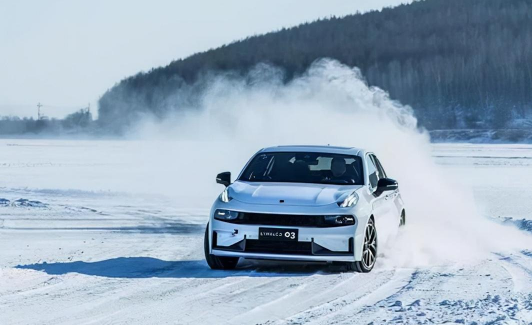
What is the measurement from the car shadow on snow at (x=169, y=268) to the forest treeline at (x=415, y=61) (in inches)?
5605

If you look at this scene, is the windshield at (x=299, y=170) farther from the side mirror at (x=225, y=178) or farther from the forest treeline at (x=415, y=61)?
the forest treeline at (x=415, y=61)

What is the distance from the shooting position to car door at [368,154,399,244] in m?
10.9

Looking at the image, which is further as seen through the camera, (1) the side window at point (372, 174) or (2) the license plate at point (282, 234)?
(1) the side window at point (372, 174)

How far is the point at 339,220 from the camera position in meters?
9.84

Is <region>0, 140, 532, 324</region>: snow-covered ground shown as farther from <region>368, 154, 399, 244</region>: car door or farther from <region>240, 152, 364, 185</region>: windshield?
<region>240, 152, 364, 185</region>: windshield

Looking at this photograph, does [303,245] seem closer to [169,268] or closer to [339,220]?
[339,220]

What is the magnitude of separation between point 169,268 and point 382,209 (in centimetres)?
261

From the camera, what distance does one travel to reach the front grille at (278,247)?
9.74 m

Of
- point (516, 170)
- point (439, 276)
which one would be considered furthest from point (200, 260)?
point (516, 170)

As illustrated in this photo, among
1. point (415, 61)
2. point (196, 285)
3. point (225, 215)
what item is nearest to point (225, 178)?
point (225, 215)

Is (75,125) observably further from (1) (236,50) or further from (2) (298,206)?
(2) (298,206)

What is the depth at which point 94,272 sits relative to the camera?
10031 mm

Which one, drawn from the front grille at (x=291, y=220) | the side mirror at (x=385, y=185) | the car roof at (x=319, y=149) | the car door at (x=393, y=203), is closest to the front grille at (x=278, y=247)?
the front grille at (x=291, y=220)

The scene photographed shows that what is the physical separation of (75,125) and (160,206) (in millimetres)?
165164
